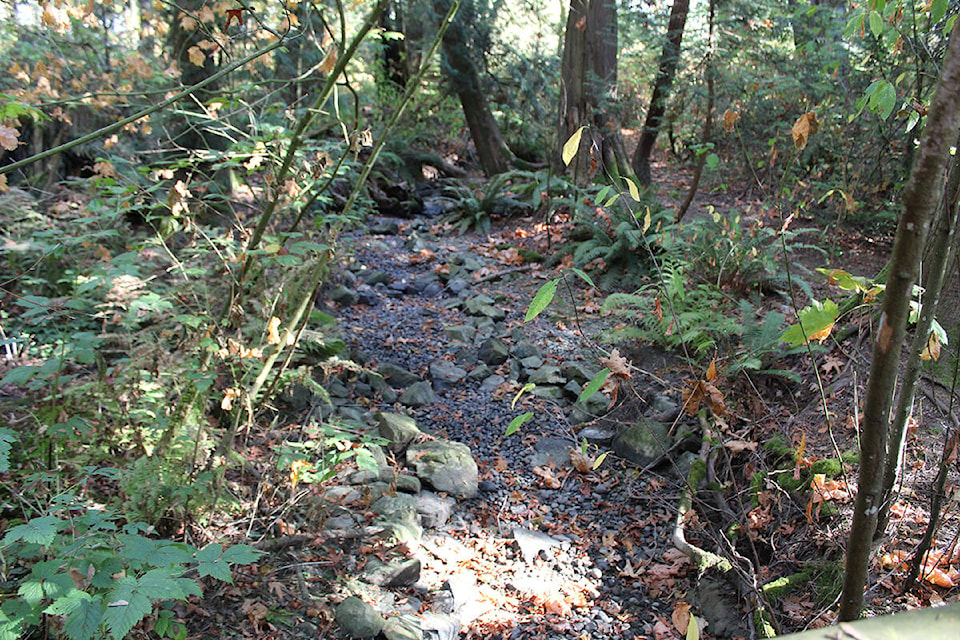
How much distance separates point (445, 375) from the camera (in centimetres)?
532

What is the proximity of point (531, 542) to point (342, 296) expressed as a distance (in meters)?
3.89

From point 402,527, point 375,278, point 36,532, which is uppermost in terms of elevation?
point 36,532

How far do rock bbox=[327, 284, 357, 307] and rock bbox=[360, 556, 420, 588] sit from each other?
12.6 ft

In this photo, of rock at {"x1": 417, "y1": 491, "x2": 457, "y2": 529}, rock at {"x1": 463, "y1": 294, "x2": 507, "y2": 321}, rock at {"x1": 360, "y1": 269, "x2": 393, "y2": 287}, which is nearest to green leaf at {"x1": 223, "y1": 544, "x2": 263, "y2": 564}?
rock at {"x1": 417, "y1": 491, "x2": 457, "y2": 529}

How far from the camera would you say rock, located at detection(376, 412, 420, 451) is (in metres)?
4.15

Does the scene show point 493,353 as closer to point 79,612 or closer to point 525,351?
point 525,351

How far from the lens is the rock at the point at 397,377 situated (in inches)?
204

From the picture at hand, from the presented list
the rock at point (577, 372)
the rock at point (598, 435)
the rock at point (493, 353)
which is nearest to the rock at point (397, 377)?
the rock at point (493, 353)

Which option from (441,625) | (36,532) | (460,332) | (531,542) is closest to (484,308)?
(460,332)

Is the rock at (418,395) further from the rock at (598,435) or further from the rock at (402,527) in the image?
the rock at (402,527)

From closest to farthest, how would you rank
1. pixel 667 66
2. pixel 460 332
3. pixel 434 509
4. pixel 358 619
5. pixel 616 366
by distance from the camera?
1. pixel 616 366
2. pixel 358 619
3. pixel 434 509
4. pixel 460 332
5. pixel 667 66

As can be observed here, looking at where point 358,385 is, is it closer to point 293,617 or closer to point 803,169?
point 293,617

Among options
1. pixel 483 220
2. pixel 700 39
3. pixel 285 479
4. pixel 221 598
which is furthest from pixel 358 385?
pixel 700 39

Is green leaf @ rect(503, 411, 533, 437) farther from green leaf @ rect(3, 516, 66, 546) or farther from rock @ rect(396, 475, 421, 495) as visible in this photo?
rock @ rect(396, 475, 421, 495)
